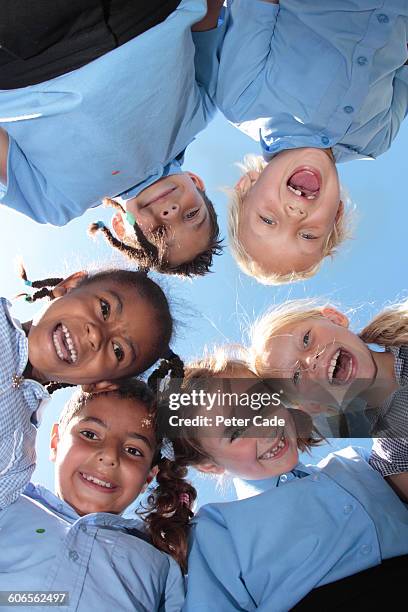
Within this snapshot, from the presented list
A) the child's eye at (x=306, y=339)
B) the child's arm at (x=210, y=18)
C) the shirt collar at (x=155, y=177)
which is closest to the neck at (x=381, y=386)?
the child's eye at (x=306, y=339)

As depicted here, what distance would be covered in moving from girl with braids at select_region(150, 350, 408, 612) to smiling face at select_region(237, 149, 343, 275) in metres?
0.21

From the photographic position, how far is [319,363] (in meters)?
0.84

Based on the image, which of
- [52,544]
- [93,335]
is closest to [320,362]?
[93,335]

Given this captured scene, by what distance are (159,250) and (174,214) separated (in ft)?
0.21

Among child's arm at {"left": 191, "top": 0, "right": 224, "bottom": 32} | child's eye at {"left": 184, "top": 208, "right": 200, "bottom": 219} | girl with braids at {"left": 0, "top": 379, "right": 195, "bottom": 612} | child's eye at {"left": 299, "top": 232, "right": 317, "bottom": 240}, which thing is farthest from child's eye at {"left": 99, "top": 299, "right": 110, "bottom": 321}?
child's arm at {"left": 191, "top": 0, "right": 224, "bottom": 32}

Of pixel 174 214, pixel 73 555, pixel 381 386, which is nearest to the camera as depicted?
pixel 73 555

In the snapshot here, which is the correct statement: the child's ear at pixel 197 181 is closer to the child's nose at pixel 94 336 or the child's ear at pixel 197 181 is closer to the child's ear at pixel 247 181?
the child's ear at pixel 247 181

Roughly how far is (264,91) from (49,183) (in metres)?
0.34

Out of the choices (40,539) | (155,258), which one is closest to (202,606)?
(40,539)

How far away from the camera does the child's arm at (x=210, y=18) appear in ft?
2.73

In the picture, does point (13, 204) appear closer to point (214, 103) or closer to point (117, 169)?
point (117, 169)

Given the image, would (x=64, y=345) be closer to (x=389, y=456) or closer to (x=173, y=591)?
(x=173, y=591)

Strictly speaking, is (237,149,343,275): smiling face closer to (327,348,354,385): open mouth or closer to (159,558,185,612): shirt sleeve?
(327,348,354,385): open mouth

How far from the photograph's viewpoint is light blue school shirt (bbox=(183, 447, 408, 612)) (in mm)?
672
